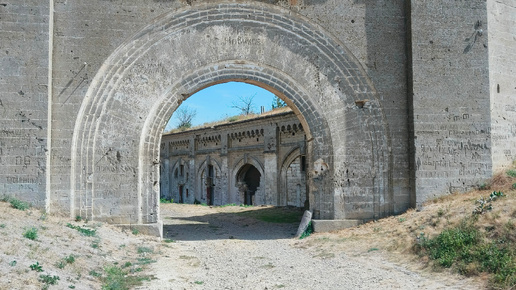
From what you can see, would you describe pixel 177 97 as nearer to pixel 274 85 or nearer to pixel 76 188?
pixel 274 85

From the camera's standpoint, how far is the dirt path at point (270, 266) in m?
6.53

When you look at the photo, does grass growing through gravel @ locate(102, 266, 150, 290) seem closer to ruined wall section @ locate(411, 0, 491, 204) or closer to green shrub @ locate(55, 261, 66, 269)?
green shrub @ locate(55, 261, 66, 269)

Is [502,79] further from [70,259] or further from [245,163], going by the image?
[245,163]

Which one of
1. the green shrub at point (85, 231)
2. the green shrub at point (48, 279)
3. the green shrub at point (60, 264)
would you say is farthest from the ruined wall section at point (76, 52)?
the green shrub at point (48, 279)

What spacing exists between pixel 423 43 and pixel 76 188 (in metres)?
8.56

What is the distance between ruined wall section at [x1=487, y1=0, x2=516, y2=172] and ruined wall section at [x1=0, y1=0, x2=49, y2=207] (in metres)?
10.4

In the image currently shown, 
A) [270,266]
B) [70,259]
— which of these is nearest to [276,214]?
[270,266]

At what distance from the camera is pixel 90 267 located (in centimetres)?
656

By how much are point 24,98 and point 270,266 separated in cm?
617

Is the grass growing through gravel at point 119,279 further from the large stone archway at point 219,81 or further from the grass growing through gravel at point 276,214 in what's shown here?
the grass growing through gravel at point 276,214

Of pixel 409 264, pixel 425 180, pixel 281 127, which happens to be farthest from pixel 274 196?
pixel 409 264

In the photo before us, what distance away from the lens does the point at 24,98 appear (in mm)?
9523

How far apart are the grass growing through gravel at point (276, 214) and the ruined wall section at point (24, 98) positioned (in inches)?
277

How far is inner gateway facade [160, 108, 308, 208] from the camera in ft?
72.3
